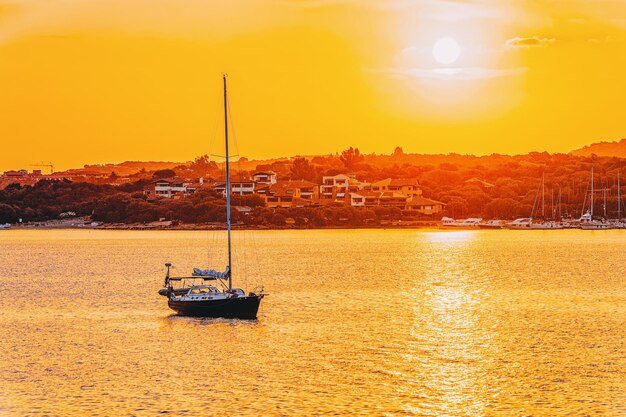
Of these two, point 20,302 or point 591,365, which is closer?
point 591,365

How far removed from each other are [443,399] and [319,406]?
504 centimetres

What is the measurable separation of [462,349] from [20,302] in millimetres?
39264

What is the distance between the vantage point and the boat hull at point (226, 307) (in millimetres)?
52406

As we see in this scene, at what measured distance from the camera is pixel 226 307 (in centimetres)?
5262

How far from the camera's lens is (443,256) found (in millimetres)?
135500

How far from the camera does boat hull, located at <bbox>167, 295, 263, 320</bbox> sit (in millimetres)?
52406

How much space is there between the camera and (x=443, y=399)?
35062 millimetres

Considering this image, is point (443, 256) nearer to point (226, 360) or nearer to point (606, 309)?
point (606, 309)

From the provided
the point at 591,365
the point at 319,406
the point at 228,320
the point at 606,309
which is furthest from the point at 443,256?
the point at 319,406

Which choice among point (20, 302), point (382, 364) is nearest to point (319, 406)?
point (382, 364)

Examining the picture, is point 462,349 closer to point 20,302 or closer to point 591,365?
point 591,365

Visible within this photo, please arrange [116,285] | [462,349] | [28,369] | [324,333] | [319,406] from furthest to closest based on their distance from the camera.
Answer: [116,285] < [324,333] < [462,349] < [28,369] < [319,406]

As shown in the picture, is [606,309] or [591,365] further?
[606,309]

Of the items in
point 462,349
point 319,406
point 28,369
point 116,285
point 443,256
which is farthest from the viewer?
point 443,256
